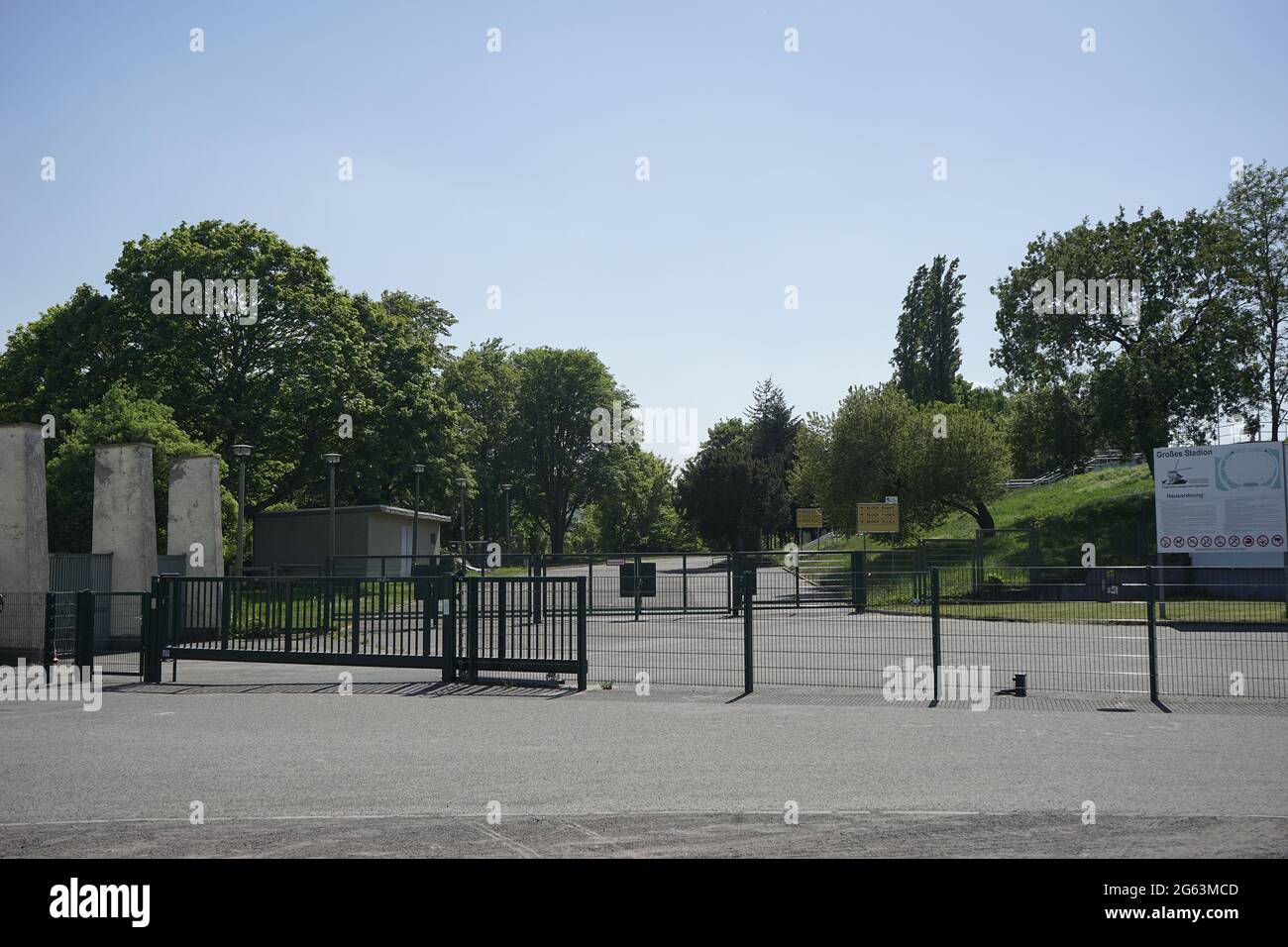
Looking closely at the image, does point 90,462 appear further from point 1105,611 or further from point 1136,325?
point 1136,325

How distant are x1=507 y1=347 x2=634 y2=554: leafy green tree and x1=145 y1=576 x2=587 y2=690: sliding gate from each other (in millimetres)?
72952

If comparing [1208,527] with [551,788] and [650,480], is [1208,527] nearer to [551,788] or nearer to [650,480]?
[551,788]

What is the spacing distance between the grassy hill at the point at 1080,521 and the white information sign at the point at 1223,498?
521 centimetres

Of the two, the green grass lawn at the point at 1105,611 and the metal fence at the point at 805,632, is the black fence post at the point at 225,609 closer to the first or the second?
the metal fence at the point at 805,632

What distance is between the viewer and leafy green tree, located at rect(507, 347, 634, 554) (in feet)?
296

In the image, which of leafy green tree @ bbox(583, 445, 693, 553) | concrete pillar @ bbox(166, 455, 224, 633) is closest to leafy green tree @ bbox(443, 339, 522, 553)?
leafy green tree @ bbox(583, 445, 693, 553)

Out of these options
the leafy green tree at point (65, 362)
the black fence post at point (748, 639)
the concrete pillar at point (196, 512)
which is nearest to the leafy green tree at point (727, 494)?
the leafy green tree at point (65, 362)

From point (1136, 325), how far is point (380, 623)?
3984 cm

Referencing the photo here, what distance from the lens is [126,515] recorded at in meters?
24.0

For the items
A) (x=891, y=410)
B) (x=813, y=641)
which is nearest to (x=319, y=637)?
(x=813, y=641)

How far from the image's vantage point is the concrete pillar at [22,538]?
20578mm

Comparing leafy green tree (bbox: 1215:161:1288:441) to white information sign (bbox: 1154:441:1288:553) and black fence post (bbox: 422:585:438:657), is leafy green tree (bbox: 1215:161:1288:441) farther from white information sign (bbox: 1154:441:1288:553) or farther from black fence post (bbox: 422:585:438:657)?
black fence post (bbox: 422:585:438:657)

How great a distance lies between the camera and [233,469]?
40938mm

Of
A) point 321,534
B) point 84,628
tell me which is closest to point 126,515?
point 84,628
